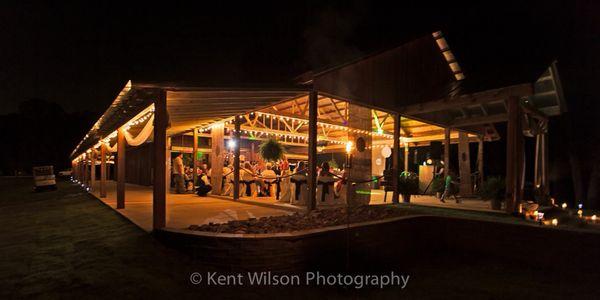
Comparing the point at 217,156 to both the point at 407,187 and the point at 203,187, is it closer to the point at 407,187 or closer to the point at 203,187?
the point at 203,187

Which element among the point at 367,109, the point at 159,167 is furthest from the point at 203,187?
the point at 159,167

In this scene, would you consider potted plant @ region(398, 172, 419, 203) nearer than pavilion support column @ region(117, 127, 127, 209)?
No

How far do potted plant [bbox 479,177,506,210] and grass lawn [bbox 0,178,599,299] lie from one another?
7.79 ft

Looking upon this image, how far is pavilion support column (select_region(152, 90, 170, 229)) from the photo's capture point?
532 centimetres

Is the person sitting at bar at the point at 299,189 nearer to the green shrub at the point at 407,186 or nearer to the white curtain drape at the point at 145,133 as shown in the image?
the green shrub at the point at 407,186

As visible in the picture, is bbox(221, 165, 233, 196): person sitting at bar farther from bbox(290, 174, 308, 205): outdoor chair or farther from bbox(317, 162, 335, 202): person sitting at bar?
bbox(317, 162, 335, 202): person sitting at bar

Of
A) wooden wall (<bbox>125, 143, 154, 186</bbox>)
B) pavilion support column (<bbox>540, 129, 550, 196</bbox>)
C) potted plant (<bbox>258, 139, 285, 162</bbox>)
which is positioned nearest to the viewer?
pavilion support column (<bbox>540, 129, 550, 196</bbox>)

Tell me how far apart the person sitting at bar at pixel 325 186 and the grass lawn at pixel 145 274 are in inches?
139

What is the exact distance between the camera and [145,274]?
414 centimetres

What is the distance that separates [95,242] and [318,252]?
3619mm

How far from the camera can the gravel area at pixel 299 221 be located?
5.05 m

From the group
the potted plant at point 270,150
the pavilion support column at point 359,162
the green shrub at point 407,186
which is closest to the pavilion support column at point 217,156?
the potted plant at point 270,150

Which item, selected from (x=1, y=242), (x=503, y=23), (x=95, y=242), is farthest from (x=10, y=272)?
(x=503, y=23)

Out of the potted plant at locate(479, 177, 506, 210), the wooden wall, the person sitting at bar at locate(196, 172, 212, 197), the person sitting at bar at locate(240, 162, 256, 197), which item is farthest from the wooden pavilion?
the wooden wall
